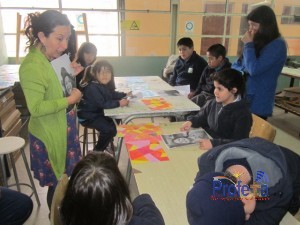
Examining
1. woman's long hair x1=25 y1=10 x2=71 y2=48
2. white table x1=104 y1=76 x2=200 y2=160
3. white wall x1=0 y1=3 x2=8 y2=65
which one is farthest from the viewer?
white wall x1=0 y1=3 x2=8 y2=65

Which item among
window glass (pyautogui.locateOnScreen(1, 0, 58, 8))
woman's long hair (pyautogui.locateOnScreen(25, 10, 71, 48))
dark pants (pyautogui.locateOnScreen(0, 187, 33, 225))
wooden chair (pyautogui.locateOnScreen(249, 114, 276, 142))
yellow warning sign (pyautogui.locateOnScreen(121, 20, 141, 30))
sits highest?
window glass (pyautogui.locateOnScreen(1, 0, 58, 8))

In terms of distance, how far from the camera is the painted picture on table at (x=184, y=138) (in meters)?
1.66

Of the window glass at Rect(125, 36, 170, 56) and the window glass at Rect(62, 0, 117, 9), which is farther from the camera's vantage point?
the window glass at Rect(125, 36, 170, 56)

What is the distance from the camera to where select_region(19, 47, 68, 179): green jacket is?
143 centimetres

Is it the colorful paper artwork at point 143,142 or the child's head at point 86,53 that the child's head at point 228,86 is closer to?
the colorful paper artwork at point 143,142

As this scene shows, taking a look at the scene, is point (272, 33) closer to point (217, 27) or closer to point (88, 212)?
point (88, 212)

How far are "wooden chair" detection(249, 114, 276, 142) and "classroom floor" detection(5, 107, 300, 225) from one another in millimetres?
831

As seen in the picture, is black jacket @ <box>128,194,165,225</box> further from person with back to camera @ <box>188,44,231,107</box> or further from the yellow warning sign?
the yellow warning sign

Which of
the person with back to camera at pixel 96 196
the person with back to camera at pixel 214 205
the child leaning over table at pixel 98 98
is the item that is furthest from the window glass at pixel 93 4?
the person with back to camera at pixel 214 205

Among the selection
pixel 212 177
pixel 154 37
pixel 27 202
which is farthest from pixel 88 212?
pixel 154 37

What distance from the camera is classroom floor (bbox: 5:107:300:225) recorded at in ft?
6.91

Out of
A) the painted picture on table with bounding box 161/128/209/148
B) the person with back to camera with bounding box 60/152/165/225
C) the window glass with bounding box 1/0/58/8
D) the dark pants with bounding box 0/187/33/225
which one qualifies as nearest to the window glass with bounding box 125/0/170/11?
the window glass with bounding box 1/0/58/8

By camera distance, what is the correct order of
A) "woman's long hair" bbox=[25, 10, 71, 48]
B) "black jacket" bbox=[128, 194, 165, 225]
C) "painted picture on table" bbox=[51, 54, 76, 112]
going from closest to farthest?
"black jacket" bbox=[128, 194, 165, 225] < "woman's long hair" bbox=[25, 10, 71, 48] < "painted picture on table" bbox=[51, 54, 76, 112]

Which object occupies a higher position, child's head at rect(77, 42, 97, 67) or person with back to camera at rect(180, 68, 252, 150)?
child's head at rect(77, 42, 97, 67)
